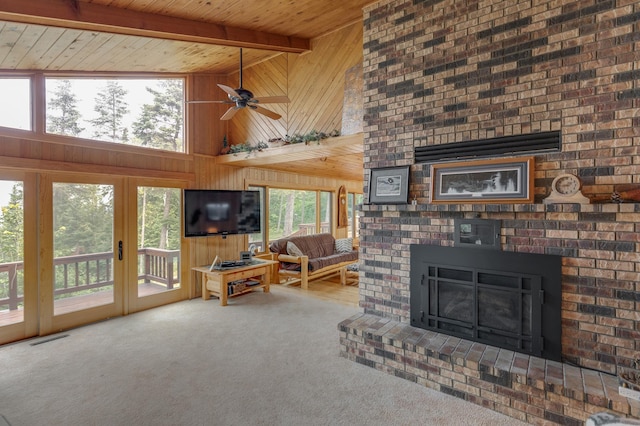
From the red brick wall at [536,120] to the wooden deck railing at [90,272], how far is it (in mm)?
3365

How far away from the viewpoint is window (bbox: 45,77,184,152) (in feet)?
12.9

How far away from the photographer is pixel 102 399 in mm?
2514

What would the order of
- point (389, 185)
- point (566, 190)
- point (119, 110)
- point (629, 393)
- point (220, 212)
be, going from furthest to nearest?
point (220, 212)
point (119, 110)
point (389, 185)
point (566, 190)
point (629, 393)

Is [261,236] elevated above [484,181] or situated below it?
below

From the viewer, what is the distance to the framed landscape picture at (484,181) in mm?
2586

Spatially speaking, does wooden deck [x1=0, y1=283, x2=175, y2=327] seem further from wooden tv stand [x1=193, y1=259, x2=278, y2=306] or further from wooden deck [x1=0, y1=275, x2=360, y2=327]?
wooden tv stand [x1=193, y1=259, x2=278, y2=306]

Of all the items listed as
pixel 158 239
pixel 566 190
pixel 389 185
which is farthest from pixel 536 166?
pixel 158 239

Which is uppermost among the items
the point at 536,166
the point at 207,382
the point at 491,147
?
the point at 491,147

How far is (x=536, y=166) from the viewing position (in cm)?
256

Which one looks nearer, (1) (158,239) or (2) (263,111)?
(2) (263,111)

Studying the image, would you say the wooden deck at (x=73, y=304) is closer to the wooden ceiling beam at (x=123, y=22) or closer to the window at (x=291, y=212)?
the wooden ceiling beam at (x=123, y=22)

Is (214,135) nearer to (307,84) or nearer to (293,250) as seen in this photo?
(307,84)

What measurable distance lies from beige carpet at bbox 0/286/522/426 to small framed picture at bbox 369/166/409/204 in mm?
1633

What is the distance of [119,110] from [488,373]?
207 inches
